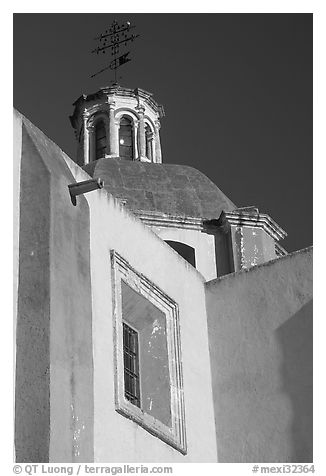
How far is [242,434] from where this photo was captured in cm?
1500

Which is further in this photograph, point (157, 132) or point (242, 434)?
point (157, 132)

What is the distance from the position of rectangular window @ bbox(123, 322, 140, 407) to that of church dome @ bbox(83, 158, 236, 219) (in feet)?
21.7

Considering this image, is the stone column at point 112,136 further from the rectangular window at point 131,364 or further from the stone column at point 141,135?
the rectangular window at point 131,364

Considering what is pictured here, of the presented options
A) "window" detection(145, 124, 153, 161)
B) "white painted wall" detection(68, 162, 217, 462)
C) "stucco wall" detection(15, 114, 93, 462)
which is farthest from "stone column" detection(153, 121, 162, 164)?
"stucco wall" detection(15, 114, 93, 462)

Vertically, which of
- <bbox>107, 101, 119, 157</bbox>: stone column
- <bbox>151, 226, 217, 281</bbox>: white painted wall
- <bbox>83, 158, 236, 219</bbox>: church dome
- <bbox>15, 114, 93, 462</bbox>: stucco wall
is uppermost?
<bbox>107, 101, 119, 157</bbox>: stone column

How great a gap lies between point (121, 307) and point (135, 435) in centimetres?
145

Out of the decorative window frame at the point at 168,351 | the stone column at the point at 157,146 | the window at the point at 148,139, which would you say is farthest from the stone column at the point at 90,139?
the decorative window frame at the point at 168,351

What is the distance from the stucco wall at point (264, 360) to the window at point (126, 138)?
30.7 ft

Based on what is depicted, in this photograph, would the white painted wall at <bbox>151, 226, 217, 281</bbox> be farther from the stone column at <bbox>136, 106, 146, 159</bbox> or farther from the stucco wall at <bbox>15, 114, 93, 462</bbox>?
the stucco wall at <bbox>15, 114, 93, 462</bbox>

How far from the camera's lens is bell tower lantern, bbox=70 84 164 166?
24.9 meters

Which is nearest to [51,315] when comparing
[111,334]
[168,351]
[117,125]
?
[111,334]

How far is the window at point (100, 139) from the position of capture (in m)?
25.1
